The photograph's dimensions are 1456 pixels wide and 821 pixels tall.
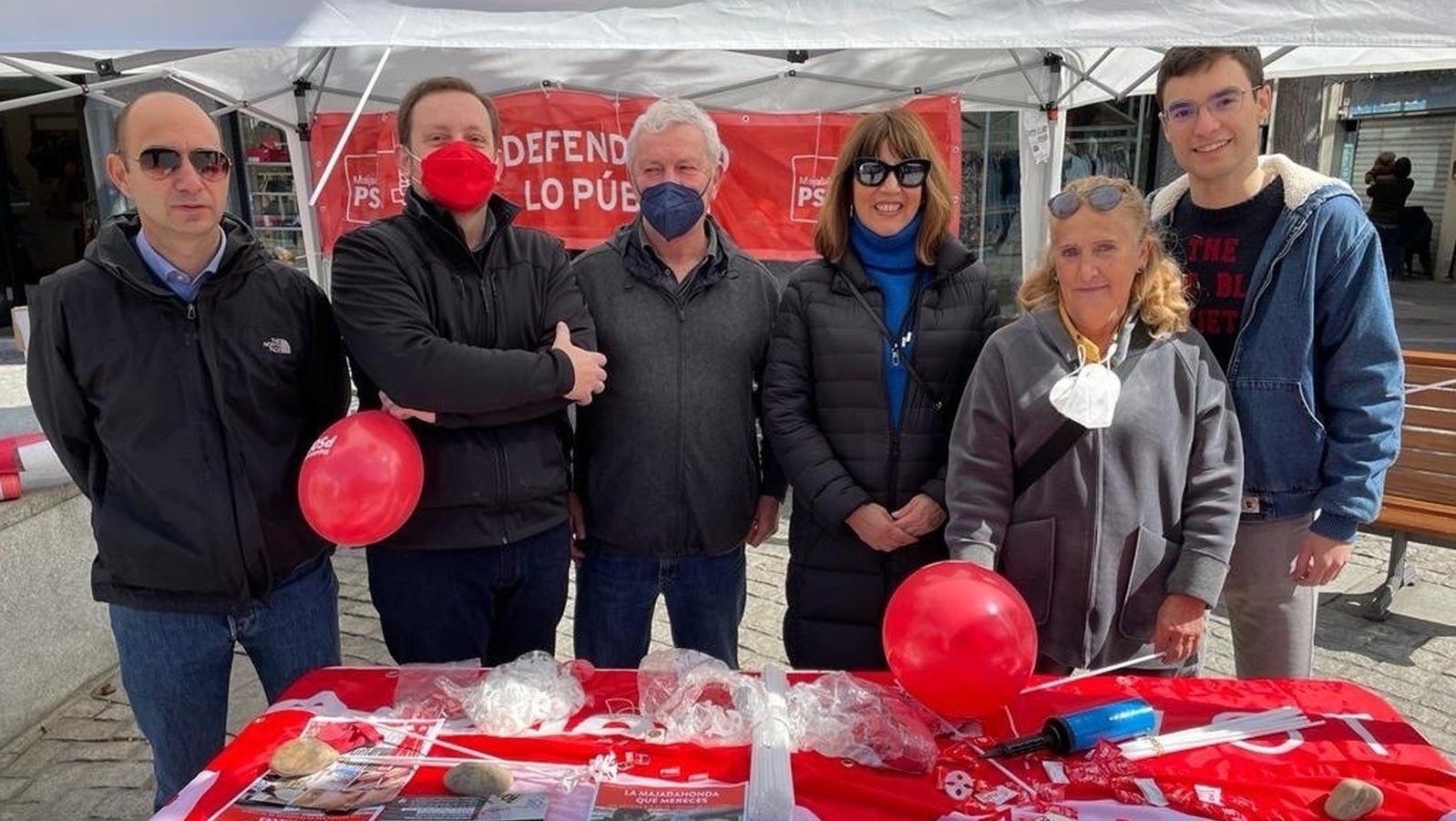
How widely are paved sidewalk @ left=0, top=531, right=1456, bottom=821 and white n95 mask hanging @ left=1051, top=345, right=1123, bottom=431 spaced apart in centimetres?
216

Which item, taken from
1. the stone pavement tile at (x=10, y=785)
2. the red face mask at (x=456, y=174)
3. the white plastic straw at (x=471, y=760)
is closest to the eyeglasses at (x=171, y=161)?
the red face mask at (x=456, y=174)

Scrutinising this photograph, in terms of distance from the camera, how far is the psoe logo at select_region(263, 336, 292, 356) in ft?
6.93

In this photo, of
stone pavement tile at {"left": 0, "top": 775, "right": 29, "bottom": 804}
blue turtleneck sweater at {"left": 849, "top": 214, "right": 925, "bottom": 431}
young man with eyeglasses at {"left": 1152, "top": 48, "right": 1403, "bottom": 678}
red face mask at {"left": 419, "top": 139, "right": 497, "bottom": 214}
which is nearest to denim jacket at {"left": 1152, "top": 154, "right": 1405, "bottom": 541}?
young man with eyeglasses at {"left": 1152, "top": 48, "right": 1403, "bottom": 678}

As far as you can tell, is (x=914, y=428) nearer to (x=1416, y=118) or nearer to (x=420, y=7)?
(x=420, y=7)

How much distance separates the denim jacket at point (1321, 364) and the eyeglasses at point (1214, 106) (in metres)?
0.23

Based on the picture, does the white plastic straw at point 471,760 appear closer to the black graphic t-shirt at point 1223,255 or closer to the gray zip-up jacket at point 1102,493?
the gray zip-up jacket at point 1102,493

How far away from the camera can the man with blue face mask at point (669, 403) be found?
2.44 m

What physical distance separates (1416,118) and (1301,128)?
12.8 metres

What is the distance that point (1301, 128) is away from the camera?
6.99m

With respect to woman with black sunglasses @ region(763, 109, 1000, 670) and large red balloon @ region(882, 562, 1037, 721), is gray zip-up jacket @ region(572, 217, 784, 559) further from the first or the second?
large red balloon @ region(882, 562, 1037, 721)

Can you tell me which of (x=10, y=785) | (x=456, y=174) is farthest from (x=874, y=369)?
(x=10, y=785)

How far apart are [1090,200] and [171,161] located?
74.6 inches

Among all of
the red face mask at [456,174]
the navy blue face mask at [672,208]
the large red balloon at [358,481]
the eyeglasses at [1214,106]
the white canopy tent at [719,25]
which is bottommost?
the large red balloon at [358,481]

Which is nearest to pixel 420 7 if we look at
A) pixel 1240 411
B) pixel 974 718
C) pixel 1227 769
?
pixel 974 718
